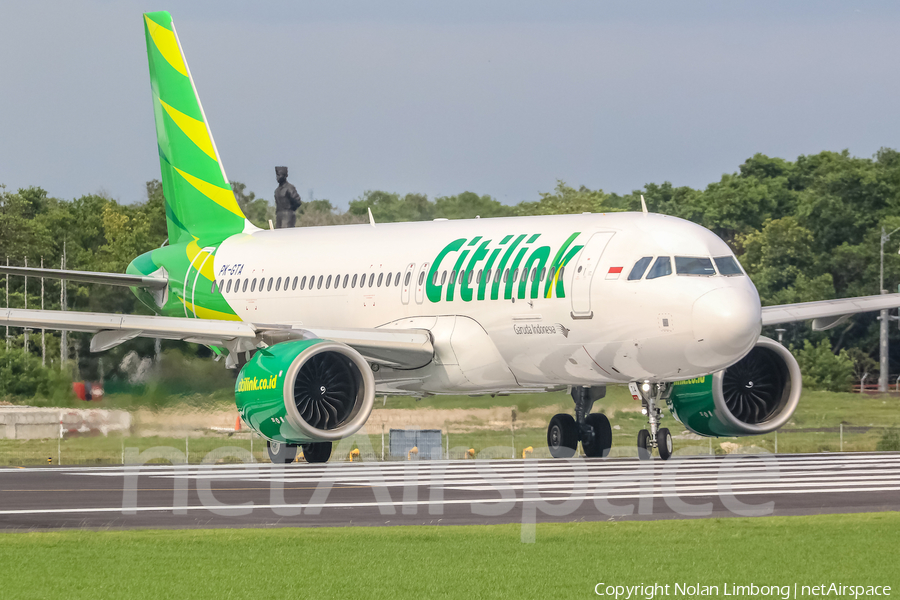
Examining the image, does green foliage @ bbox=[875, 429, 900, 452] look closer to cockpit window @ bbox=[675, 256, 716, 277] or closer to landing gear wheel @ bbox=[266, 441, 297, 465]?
cockpit window @ bbox=[675, 256, 716, 277]

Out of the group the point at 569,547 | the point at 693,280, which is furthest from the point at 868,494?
the point at 569,547

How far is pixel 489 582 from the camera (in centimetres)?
1029

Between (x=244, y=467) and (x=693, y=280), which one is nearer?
(x=693, y=280)

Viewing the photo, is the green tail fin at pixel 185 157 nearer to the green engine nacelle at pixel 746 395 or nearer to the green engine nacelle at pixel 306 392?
the green engine nacelle at pixel 306 392

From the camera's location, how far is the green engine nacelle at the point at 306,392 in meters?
21.2

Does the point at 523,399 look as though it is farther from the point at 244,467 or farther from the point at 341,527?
the point at 341,527

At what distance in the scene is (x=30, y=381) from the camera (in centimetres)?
2947

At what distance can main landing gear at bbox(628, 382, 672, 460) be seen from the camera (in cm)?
2173

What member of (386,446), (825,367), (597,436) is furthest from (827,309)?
(825,367)

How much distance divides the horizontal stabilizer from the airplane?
0.27 ft

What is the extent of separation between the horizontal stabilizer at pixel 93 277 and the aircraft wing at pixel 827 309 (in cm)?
1306

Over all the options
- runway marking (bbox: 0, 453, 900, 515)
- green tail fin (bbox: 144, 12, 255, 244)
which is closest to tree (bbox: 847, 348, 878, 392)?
runway marking (bbox: 0, 453, 900, 515)

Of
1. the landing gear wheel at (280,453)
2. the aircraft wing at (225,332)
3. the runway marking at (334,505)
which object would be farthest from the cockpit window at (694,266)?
the landing gear wheel at (280,453)

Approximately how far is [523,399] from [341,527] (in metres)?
14.1
